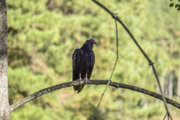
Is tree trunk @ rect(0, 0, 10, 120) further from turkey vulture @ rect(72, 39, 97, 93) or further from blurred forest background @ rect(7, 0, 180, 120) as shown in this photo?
blurred forest background @ rect(7, 0, 180, 120)

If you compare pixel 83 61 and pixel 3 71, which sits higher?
pixel 3 71

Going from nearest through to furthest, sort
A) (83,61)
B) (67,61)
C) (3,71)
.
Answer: (3,71), (83,61), (67,61)

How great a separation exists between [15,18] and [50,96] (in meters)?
3.16

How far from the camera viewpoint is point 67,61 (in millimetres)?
18312

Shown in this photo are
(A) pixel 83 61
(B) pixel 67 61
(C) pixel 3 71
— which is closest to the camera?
(C) pixel 3 71

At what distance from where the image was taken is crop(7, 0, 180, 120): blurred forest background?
11.7 m

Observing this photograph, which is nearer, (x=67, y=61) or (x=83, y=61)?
(x=83, y=61)

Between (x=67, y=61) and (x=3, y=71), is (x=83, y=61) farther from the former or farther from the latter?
(x=67, y=61)

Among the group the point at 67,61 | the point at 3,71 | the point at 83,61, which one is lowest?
the point at 67,61

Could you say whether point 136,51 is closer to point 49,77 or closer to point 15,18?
point 49,77

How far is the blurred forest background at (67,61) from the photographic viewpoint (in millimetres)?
11695

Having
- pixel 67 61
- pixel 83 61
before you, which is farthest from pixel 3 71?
pixel 67 61

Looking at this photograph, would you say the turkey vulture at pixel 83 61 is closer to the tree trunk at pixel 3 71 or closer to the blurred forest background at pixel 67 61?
the blurred forest background at pixel 67 61

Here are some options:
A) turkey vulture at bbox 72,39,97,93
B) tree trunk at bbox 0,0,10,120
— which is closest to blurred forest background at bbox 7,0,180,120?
turkey vulture at bbox 72,39,97,93
